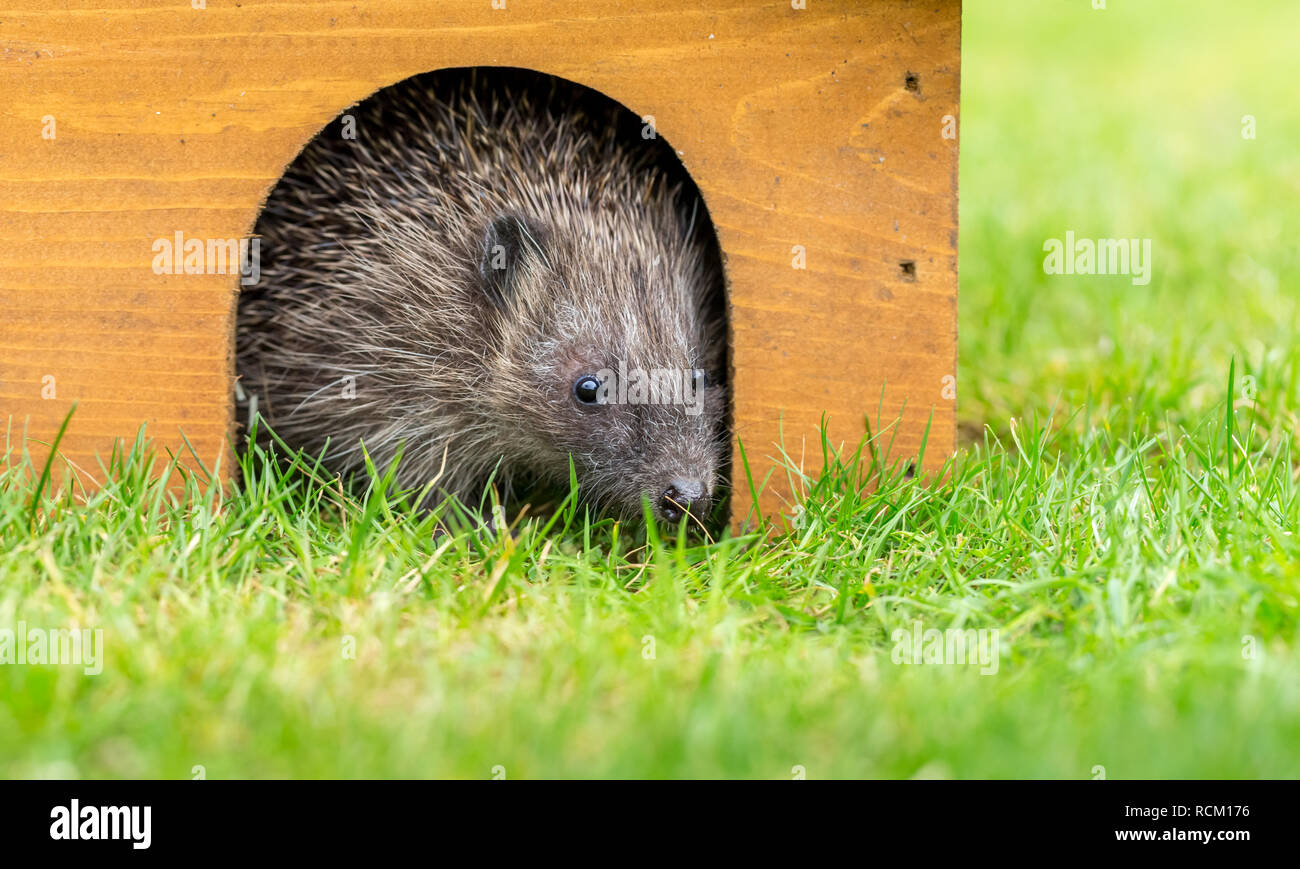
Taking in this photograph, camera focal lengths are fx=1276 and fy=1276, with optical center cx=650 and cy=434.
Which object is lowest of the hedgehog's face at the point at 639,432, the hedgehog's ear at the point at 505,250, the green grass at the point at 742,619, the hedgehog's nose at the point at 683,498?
the green grass at the point at 742,619

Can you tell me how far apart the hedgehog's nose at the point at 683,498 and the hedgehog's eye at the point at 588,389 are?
0.50 m

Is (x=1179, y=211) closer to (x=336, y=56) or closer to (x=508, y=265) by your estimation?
(x=508, y=265)

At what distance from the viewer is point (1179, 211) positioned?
878 cm

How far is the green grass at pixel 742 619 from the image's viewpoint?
120 inches

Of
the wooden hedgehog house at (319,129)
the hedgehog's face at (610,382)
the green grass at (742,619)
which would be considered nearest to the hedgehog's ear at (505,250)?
the hedgehog's face at (610,382)

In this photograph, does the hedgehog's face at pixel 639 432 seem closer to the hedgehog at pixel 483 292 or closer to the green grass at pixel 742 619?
the hedgehog at pixel 483 292

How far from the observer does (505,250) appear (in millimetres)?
5352

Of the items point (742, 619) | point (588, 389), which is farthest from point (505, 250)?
point (742, 619)

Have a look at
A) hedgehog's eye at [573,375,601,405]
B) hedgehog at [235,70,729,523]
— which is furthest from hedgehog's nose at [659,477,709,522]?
hedgehog's eye at [573,375,601,405]

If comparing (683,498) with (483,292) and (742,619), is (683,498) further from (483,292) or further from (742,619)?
(483,292)

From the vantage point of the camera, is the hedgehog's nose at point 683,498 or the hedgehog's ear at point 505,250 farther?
the hedgehog's ear at point 505,250

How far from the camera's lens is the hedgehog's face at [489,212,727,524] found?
16.4 ft

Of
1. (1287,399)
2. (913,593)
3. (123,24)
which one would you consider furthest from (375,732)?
(1287,399)

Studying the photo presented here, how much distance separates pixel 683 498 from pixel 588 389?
0.61 meters
